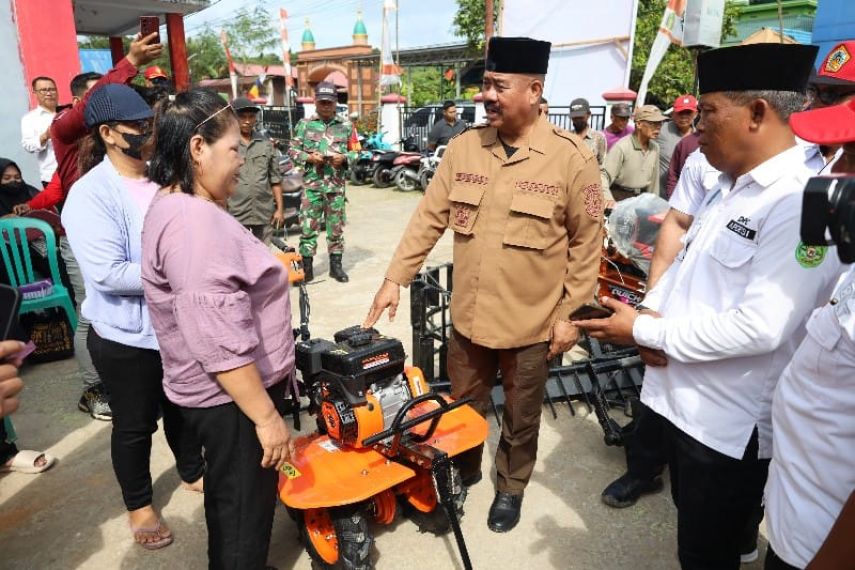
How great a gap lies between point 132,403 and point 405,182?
424 inches

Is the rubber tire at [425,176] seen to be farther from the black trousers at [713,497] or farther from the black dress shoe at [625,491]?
the black trousers at [713,497]

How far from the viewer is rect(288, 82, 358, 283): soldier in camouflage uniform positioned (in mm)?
6586

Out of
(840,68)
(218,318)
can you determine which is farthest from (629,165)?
(218,318)

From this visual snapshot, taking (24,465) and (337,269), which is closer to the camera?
(24,465)

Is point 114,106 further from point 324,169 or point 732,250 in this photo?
point 324,169

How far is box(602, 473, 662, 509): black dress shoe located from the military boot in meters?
4.29

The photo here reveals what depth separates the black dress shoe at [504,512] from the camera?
2818 mm

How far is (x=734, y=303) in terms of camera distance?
1645 mm


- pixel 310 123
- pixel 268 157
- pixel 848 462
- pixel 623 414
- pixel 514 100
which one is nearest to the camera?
pixel 848 462

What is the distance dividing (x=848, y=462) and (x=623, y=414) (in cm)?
272

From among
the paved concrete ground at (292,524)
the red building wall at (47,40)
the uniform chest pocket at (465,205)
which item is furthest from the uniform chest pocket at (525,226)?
the red building wall at (47,40)

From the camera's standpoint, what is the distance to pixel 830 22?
53.1 feet

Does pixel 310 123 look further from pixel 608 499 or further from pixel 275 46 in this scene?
pixel 275 46

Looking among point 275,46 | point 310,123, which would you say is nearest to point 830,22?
point 310,123
